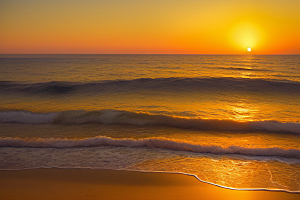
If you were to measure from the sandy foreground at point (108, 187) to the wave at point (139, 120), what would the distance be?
12.9 ft

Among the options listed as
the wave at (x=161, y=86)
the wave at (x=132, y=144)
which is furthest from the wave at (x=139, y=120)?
the wave at (x=161, y=86)

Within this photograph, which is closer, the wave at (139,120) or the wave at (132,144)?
the wave at (132,144)

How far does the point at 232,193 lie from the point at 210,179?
51 cm

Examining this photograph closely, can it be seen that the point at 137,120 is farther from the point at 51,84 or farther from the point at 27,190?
the point at 51,84

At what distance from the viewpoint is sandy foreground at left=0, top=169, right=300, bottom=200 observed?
143 inches

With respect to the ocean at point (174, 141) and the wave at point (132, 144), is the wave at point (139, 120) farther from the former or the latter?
the wave at point (132, 144)

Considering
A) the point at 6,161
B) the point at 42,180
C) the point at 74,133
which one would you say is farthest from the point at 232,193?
the point at 74,133

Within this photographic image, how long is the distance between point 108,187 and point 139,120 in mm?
4697

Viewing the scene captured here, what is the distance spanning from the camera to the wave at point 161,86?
52.7 feet

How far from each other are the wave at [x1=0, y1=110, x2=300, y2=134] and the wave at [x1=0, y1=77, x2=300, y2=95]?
22.2ft

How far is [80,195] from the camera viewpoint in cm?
365

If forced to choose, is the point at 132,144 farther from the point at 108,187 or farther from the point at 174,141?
the point at 108,187

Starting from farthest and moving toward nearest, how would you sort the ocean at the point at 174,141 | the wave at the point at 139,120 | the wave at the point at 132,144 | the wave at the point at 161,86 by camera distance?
the wave at the point at 161,86 < the wave at the point at 139,120 < the wave at the point at 132,144 < the ocean at the point at 174,141

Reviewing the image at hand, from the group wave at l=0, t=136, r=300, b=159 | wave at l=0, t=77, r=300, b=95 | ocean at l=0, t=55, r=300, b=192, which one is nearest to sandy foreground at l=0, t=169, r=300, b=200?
ocean at l=0, t=55, r=300, b=192
